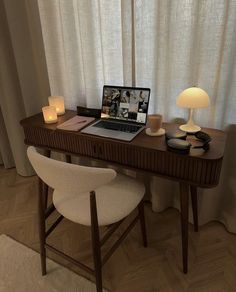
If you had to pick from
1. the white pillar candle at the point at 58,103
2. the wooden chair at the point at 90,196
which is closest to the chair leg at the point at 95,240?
the wooden chair at the point at 90,196

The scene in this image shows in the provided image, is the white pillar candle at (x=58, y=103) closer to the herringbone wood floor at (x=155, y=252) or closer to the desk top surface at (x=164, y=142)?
the desk top surface at (x=164, y=142)

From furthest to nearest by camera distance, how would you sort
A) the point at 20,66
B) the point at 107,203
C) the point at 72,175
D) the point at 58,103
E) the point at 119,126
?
1. the point at 20,66
2. the point at 58,103
3. the point at 119,126
4. the point at 107,203
5. the point at 72,175

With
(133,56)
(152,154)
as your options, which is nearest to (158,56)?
(133,56)

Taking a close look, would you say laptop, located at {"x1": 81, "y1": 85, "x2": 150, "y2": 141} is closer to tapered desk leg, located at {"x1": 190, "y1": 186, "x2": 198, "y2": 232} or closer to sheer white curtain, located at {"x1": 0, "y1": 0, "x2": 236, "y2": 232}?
sheer white curtain, located at {"x1": 0, "y1": 0, "x2": 236, "y2": 232}

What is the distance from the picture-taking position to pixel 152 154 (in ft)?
4.20

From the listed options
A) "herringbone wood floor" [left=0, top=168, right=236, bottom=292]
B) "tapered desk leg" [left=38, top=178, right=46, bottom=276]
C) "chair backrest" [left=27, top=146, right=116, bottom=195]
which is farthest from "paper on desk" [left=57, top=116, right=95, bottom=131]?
"herringbone wood floor" [left=0, top=168, right=236, bottom=292]

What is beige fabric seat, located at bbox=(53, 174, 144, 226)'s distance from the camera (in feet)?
4.07

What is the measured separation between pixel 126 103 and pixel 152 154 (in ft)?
1.31

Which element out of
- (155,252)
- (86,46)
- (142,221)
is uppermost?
(86,46)

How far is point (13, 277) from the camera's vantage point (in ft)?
4.95

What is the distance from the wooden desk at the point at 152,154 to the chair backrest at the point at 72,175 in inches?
12.8

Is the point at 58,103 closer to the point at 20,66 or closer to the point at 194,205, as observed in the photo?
the point at 20,66

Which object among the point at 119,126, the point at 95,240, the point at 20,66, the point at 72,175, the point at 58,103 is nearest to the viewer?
the point at 72,175

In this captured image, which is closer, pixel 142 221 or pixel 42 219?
pixel 42 219
